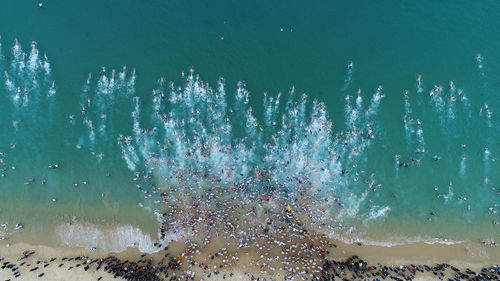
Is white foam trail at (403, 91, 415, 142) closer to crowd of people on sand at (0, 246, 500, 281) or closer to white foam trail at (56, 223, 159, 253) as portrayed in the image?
crowd of people on sand at (0, 246, 500, 281)

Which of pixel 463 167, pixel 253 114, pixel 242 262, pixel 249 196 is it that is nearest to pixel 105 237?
pixel 242 262

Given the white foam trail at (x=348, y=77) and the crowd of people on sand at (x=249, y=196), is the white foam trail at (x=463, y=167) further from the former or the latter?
the white foam trail at (x=348, y=77)

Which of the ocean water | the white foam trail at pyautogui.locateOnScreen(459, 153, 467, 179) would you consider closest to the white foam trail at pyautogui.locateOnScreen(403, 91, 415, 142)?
the ocean water

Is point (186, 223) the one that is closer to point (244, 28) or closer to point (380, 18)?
point (244, 28)

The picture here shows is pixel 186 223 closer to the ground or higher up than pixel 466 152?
closer to the ground

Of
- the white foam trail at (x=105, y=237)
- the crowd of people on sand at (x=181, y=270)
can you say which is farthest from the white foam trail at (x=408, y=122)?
the white foam trail at (x=105, y=237)

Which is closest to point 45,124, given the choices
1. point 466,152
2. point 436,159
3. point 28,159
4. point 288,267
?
point 28,159
